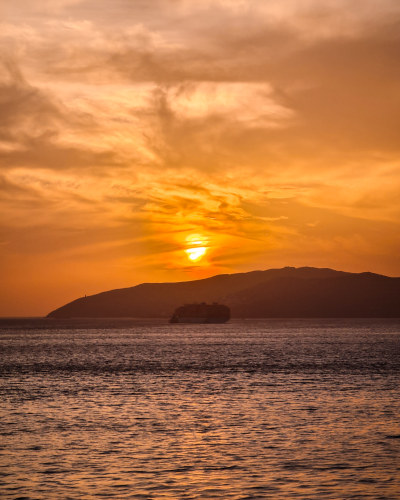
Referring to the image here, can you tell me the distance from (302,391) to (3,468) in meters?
33.2

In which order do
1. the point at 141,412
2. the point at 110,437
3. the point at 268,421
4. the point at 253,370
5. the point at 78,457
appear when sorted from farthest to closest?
1. the point at 253,370
2. the point at 141,412
3. the point at 268,421
4. the point at 110,437
5. the point at 78,457

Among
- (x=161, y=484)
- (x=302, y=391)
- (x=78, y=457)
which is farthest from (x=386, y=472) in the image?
(x=302, y=391)

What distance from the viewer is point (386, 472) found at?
25969mm

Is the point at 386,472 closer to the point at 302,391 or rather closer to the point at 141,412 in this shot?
the point at 141,412

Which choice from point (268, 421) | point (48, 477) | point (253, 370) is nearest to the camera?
point (48, 477)

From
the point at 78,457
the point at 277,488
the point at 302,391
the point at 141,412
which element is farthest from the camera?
the point at 302,391

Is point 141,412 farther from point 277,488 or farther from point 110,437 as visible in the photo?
point 277,488

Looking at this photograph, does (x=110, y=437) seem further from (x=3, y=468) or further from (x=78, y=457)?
(x=3, y=468)

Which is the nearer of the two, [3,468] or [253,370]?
[3,468]

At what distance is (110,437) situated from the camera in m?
34.1

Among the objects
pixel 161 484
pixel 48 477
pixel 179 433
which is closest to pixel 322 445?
pixel 179 433

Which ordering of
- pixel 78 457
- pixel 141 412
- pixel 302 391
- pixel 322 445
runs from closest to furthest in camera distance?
pixel 78 457 < pixel 322 445 < pixel 141 412 < pixel 302 391

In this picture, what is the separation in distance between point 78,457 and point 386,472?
14.3 metres

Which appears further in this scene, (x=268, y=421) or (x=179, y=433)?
(x=268, y=421)
